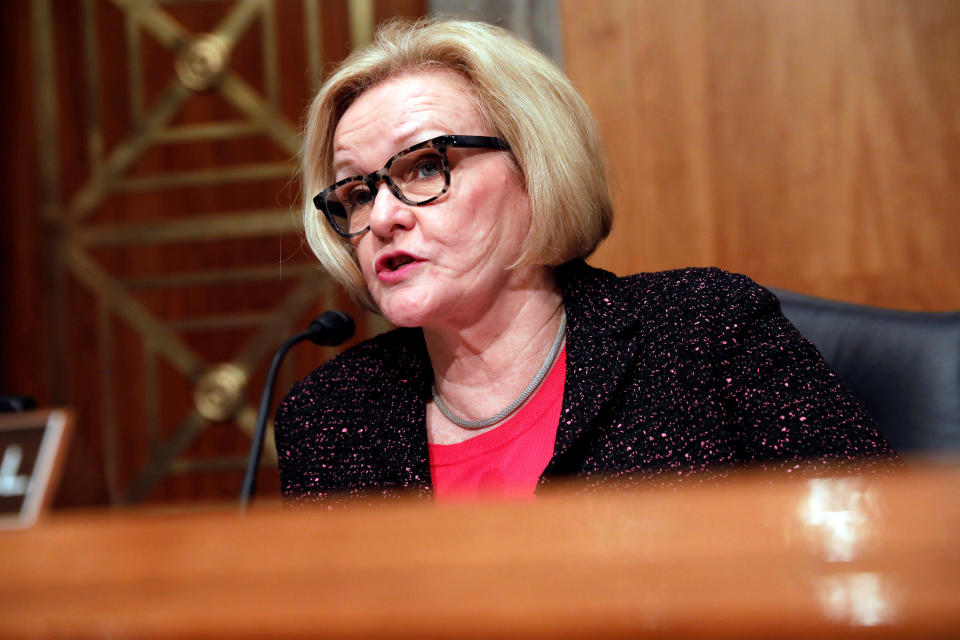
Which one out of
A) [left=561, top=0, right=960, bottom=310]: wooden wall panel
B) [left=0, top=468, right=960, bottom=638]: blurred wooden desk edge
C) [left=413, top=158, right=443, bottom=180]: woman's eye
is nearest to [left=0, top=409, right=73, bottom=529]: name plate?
[left=0, top=468, right=960, bottom=638]: blurred wooden desk edge

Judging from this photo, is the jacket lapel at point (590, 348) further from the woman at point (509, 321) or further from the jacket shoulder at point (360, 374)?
the jacket shoulder at point (360, 374)

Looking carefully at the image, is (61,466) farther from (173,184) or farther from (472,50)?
(173,184)

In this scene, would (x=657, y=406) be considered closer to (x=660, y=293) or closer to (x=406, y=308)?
(x=660, y=293)

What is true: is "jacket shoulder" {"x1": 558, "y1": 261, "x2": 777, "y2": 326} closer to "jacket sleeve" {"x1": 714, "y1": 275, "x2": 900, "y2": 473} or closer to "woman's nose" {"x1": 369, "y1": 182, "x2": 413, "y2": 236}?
"jacket sleeve" {"x1": 714, "y1": 275, "x2": 900, "y2": 473}

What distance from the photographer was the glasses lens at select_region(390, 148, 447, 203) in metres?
1.22

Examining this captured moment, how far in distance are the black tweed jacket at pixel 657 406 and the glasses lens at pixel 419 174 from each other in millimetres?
264

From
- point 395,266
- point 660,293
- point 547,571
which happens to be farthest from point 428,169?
point 547,571

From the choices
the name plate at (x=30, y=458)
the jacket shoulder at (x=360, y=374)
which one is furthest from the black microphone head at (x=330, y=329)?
the name plate at (x=30, y=458)

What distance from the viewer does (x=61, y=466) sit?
55 cm

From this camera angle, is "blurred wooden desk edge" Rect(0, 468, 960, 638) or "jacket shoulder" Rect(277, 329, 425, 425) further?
"jacket shoulder" Rect(277, 329, 425, 425)

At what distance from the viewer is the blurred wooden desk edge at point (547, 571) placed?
262 millimetres

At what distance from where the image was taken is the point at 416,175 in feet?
4.09

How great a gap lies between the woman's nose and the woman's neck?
167mm

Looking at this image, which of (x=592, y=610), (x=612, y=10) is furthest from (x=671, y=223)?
(x=592, y=610)
